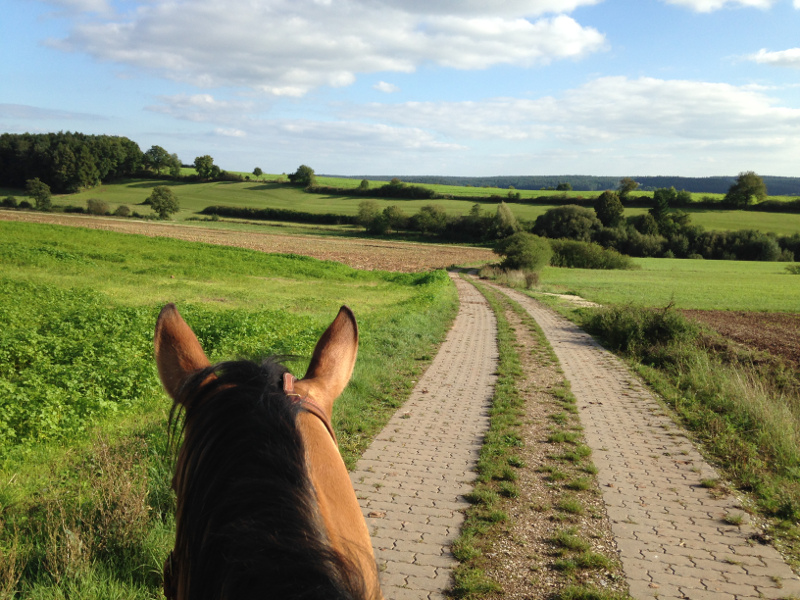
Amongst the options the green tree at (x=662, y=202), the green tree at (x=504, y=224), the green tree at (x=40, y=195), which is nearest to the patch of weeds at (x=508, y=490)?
the green tree at (x=504, y=224)

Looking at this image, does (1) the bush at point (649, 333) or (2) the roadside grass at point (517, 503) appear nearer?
(2) the roadside grass at point (517, 503)

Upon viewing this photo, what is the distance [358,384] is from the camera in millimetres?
8570

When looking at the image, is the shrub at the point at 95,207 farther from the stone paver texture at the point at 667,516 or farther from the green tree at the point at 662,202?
the stone paver texture at the point at 667,516

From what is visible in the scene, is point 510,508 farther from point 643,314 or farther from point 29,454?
point 643,314

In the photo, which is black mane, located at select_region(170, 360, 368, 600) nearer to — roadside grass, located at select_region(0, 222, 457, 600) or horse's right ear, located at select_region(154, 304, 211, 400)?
horse's right ear, located at select_region(154, 304, 211, 400)

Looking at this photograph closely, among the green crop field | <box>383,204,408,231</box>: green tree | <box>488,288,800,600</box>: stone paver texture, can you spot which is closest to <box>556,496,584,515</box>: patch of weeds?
<box>488,288,800,600</box>: stone paver texture

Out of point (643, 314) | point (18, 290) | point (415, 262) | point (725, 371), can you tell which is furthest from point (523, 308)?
point (415, 262)

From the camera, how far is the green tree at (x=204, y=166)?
113 meters

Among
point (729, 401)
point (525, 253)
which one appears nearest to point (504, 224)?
point (525, 253)

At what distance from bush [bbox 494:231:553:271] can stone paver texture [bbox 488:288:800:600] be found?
28530 millimetres

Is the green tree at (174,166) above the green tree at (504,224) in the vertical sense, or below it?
above

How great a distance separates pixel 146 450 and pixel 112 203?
282 ft

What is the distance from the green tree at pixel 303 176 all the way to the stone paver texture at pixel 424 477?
364 feet

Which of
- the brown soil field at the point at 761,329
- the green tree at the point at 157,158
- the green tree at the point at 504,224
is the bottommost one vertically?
the brown soil field at the point at 761,329
